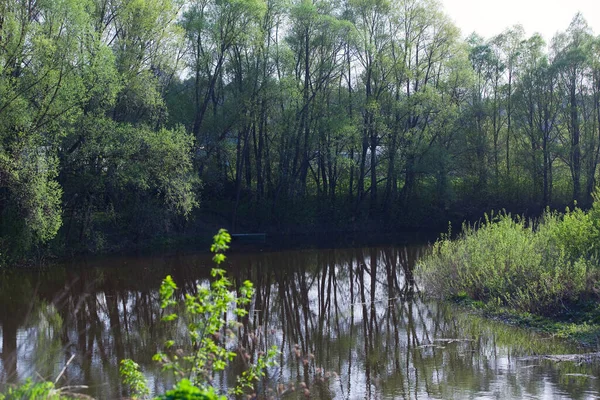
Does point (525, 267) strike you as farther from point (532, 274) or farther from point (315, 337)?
point (315, 337)

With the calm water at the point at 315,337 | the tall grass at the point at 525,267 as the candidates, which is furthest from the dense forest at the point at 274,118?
the tall grass at the point at 525,267

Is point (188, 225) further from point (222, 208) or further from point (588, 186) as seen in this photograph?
point (588, 186)

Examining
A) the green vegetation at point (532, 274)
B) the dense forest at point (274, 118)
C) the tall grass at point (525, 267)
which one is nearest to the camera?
the green vegetation at point (532, 274)

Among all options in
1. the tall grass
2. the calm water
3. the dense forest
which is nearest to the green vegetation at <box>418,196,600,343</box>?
the tall grass

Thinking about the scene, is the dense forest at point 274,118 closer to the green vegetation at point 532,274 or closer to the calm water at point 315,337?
the calm water at point 315,337

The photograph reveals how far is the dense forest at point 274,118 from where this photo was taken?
77.3 ft

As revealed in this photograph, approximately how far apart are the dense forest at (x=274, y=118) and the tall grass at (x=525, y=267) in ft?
47.1

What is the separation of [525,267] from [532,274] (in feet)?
0.91

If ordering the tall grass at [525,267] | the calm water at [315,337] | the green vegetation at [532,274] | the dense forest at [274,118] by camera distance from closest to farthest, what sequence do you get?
1. the calm water at [315,337]
2. the green vegetation at [532,274]
3. the tall grass at [525,267]
4. the dense forest at [274,118]

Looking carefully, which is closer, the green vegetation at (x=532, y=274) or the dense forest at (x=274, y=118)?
the green vegetation at (x=532, y=274)

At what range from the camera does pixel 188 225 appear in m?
34.2

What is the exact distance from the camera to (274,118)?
3822 centimetres

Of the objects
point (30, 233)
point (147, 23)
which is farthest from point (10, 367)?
point (147, 23)

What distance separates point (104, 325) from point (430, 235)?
25.0 meters
